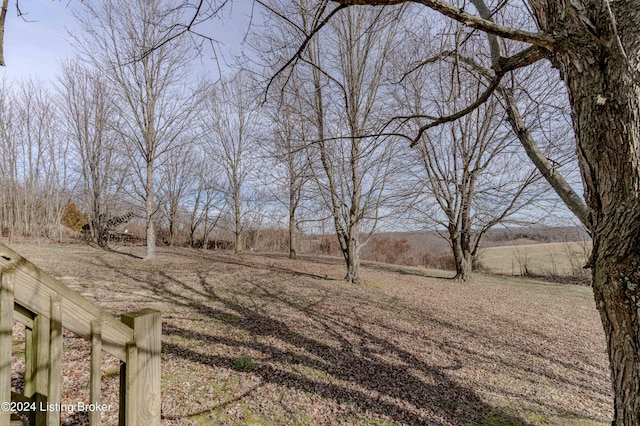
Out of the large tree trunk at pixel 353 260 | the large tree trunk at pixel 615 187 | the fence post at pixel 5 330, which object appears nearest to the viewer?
the fence post at pixel 5 330

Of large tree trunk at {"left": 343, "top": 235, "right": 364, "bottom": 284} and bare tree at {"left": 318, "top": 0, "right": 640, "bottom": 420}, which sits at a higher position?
bare tree at {"left": 318, "top": 0, "right": 640, "bottom": 420}

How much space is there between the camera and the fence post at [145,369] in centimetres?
118

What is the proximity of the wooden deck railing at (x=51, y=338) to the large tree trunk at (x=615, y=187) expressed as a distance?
2.28 meters

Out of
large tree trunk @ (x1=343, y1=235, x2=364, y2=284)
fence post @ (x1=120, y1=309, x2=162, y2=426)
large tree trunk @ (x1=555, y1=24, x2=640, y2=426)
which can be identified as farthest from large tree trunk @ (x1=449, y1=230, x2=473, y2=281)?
fence post @ (x1=120, y1=309, x2=162, y2=426)

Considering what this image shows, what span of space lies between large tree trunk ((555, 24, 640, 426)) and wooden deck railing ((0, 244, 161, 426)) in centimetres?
228

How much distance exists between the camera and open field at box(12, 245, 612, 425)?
244cm

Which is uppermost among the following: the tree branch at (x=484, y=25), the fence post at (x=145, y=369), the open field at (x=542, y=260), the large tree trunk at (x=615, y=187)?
the tree branch at (x=484, y=25)

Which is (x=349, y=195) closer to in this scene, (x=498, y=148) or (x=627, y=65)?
(x=498, y=148)

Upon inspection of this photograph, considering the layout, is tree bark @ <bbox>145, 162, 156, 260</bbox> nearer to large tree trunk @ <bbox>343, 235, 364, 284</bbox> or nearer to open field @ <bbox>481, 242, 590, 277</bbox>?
large tree trunk @ <bbox>343, 235, 364, 284</bbox>

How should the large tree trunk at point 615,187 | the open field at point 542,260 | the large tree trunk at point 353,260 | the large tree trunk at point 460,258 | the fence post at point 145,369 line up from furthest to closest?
1. the open field at point 542,260
2. the large tree trunk at point 460,258
3. the large tree trunk at point 353,260
4. the large tree trunk at point 615,187
5. the fence post at point 145,369

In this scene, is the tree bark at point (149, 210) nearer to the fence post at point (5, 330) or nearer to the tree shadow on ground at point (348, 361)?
the tree shadow on ground at point (348, 361)

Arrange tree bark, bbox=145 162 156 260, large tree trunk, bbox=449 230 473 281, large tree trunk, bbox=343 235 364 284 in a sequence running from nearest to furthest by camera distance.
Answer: large tree trunk, bbox=343 235 364 284
tree bark, bbox=145 162 156 260
large tree trunk, bbox=449 230 473 281

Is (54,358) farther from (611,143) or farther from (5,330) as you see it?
(611,143)

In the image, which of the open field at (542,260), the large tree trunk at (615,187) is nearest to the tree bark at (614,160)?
the large tree trunk at (615,187)
